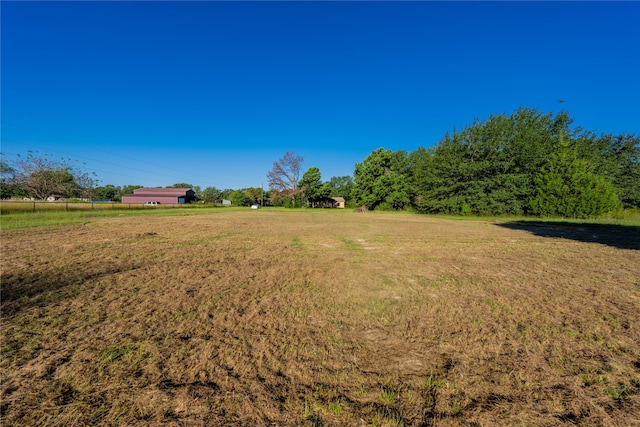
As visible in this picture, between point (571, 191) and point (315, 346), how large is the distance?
32628 mm

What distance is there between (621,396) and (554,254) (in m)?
7.40

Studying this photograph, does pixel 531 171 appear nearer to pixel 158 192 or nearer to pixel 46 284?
pixel 46 284

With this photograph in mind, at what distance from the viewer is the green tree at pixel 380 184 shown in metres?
42.9

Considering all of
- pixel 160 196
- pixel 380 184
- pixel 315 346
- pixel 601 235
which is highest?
pixel 380 184

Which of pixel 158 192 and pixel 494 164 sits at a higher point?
pixel 494 164

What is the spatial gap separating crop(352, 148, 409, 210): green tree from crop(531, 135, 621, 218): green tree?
19.0m

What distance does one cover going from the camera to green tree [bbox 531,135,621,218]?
22.8 m

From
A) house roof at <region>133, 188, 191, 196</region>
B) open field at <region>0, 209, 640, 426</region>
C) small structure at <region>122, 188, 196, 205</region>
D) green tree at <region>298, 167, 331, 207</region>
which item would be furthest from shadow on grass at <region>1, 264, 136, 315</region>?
house roof at <region>133, 188, 191, 196</region>

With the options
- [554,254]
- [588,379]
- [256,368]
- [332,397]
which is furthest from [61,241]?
[554,254]

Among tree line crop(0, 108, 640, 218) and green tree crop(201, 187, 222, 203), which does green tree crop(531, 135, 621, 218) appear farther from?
green tree crop(201, 187, 222, 203)

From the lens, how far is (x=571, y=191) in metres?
23.5

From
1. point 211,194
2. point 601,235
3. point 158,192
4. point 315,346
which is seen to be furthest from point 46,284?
point 211,194

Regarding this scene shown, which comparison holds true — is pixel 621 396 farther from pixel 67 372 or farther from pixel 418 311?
pixel 67 372

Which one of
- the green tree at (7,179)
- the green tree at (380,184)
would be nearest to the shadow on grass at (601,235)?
the green tree at (380,184)
